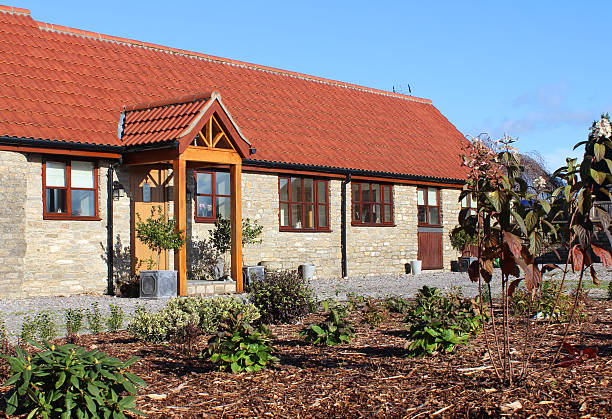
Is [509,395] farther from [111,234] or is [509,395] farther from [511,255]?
[111,234]

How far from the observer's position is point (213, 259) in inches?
716

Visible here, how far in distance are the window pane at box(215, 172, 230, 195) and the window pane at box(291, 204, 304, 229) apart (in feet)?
7.41

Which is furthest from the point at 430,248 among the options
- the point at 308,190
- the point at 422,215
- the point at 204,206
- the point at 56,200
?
the point at 56,200

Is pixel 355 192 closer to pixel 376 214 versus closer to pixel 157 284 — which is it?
pixel 376 214

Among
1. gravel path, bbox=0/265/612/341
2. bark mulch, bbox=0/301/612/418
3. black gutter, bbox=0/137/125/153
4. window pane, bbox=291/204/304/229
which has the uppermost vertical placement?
black gutter, bbox=0/137/125/153

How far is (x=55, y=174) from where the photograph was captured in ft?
51.1

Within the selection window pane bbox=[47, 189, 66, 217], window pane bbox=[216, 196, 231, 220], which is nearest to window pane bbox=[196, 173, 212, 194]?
window pane bbox=[216, 196, 231, 220]

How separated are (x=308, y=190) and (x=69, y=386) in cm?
1593

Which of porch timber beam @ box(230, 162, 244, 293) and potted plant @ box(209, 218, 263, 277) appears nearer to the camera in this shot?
porch timber beam @ box(230, 162, 244, 293)

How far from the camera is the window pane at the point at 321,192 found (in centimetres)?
2086

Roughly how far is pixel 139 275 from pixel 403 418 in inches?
457

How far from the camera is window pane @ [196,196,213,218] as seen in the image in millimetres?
18166

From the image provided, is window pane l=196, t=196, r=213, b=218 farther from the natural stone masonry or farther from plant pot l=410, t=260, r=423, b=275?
plant pot l=410, t=260, r=423, b=275

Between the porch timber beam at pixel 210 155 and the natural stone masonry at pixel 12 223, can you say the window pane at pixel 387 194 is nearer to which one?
the porch timber beam at pixel 210 155
